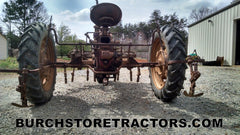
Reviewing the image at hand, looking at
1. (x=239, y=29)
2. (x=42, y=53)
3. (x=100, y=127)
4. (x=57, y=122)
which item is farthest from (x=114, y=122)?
(x=239, y=29)

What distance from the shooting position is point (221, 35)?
40.4 feet

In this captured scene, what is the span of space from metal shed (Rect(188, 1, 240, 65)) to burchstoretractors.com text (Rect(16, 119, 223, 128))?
10.5m

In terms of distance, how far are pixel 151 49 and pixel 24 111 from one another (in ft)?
10.9

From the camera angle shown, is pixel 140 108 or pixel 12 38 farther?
pixel 12 38

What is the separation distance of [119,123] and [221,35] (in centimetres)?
1268

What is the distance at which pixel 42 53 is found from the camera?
3584 millimetres

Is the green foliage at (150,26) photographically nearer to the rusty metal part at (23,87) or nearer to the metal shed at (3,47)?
the metal shed at (3,47)


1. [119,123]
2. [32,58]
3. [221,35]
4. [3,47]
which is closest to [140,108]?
[119,123]

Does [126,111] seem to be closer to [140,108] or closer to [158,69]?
[140,108]

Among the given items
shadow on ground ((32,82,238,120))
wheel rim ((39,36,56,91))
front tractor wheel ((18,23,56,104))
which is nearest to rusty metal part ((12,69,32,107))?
front tractor wheel ((18,23,56,104))

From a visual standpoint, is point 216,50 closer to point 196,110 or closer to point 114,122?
point 196,110

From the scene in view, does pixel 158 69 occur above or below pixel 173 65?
below

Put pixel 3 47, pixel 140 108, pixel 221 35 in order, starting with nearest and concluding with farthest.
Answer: pixel 140 108 < pixel 221 35 < pixel 3 47

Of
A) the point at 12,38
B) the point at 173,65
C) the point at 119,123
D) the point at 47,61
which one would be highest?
the point at 12,38
